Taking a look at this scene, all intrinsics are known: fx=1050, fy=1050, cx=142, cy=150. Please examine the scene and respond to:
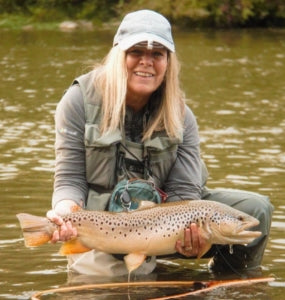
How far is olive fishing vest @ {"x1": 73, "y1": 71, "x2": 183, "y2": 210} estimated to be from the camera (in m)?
5.66

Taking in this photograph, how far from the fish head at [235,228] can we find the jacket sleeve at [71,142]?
2.52 feet

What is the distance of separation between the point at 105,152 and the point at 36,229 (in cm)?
75

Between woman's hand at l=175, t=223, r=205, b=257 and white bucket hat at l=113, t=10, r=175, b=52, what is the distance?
0.99 metres

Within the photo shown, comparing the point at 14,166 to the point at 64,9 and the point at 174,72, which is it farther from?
the point at 64,9

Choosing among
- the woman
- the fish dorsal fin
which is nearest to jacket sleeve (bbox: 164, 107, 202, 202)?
the woman

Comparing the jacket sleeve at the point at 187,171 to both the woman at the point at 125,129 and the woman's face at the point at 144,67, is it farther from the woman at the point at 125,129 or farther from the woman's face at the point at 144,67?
the woman's face at the point at 144,67

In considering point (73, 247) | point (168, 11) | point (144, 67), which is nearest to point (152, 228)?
point (73, 247)

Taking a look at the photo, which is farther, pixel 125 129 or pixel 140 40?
pixel 125 129

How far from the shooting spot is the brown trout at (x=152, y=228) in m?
5.32

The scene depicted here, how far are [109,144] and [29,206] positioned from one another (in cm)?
269

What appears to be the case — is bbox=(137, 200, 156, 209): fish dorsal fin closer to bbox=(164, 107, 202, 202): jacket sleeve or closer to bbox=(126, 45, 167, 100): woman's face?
bbox=(164, 107, 202, 202): jacket sleeve

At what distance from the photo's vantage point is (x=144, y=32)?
557 cm

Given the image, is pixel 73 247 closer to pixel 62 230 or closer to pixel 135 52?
pixel 62 230

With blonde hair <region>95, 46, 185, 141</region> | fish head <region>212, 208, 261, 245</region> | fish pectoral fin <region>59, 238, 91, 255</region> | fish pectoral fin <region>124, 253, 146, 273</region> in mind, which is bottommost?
fish pectoral fin <region>124, 253, 146, 273</region>
